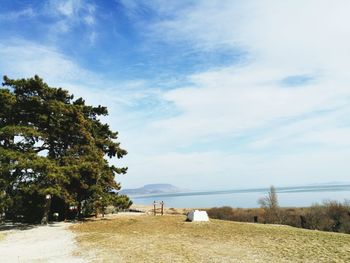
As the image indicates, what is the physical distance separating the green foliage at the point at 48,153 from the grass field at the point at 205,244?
3.57m

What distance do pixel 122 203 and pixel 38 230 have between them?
5.71 meters

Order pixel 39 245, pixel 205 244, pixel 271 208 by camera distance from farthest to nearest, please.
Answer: pixel 271 208, pixel 39 245, pixel 205 244

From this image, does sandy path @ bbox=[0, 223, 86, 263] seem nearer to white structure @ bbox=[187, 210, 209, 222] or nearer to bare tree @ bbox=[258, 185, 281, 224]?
white structure @ bbox=[187, 210, 209, 222]

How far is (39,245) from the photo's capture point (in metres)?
17.3

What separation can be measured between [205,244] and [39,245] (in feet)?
25.3

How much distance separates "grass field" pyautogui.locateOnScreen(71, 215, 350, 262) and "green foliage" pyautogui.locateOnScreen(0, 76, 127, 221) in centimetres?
357

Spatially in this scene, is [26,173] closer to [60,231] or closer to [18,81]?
[60,231]

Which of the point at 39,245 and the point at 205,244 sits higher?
the point at 39,245

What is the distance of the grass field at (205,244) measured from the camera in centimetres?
1272

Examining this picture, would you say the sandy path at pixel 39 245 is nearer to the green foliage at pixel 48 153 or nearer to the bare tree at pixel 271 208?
the green foliage at pixel 48 153

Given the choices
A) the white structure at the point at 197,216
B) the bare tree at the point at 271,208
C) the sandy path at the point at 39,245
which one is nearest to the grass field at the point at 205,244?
the sandy path at the point at 39,245

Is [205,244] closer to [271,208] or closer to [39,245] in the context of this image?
[39,245]

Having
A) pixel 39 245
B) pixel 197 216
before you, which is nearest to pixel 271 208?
pixel 197 216

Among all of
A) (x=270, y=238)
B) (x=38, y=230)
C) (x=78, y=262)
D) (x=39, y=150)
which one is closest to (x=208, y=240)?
(x=270, y=238)
